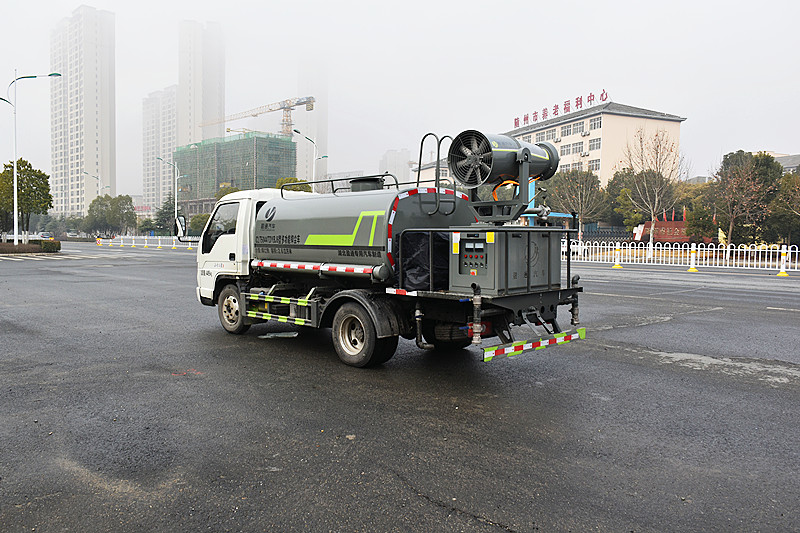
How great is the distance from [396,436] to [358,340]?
96.6 inches

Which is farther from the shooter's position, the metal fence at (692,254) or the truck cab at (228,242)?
the metal fence at (692,254)

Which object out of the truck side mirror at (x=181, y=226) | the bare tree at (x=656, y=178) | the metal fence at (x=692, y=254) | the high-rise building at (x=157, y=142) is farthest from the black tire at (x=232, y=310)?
the high-rise building at (x=157, y=142)

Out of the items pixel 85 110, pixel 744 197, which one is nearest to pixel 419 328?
pixel 744 197

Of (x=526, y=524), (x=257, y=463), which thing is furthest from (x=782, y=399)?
(x=257, y=463)

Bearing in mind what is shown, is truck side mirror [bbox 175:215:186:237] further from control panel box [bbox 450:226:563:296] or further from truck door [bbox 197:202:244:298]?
control panel box [bbox 450:226:563:296]

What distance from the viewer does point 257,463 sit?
396 cm

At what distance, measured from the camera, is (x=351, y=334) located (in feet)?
23.0

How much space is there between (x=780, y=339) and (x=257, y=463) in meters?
8.21

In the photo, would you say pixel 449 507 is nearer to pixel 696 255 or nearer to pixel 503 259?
pixel 503 259

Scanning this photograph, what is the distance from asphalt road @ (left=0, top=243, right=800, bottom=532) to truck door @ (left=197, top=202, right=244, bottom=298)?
1057mm

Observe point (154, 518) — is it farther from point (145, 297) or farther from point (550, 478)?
point (145, 297)

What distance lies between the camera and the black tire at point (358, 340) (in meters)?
6.52

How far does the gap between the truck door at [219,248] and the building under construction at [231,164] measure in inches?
3112

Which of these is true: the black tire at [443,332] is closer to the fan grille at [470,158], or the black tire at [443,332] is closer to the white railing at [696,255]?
the fan grille at [470,158]
